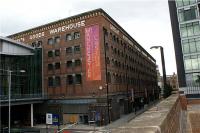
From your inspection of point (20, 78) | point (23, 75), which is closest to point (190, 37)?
point (23, 75)

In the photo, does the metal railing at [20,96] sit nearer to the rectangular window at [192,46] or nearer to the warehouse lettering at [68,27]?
the warehouse lettering at [68,27]

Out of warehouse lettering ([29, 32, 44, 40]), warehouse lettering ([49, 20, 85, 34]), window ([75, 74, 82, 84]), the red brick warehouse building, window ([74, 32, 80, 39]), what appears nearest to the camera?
the red brick warehouse building

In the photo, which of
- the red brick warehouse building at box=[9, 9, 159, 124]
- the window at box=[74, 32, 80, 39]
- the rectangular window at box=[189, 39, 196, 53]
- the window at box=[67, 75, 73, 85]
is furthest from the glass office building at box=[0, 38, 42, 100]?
the rectangular window at box=[189, 39, 196, 53]

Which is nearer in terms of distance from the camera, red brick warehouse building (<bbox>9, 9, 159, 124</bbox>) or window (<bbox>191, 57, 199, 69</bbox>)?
red brick warehouse building (<bbox>9, 9, 159, 124</bbox>)

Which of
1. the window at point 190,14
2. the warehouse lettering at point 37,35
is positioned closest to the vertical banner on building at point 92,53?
the warehouse lettering at point 37,35

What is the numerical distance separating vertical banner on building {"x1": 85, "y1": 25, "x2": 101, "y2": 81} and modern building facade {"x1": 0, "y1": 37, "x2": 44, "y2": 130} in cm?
1261

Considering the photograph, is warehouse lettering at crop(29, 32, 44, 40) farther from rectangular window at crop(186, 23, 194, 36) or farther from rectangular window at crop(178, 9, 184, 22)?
rectangular window at crop(186, 23, 194, 36)

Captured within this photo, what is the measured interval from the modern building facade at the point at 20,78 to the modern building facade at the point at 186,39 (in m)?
28.9

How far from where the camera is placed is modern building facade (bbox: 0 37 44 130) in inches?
1841

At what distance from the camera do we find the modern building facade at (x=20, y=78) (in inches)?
1841

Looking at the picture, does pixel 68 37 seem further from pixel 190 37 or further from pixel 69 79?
pixel 190 37

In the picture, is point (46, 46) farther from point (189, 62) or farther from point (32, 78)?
point (189, 62)

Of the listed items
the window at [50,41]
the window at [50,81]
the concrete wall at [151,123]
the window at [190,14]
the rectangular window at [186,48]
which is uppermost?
the window at [190,14]

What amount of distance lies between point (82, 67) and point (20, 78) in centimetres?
1347
